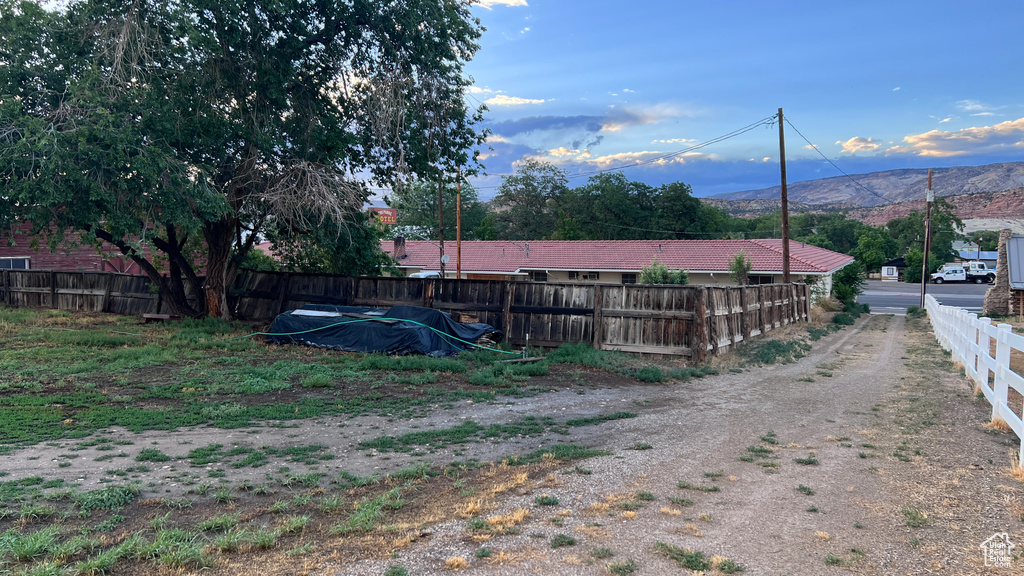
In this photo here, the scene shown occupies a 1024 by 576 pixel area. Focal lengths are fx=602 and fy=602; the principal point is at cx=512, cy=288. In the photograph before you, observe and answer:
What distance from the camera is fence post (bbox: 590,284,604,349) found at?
44.8 feet

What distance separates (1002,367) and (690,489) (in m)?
4.36

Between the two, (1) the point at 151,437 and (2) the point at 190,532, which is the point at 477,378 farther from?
(2) the point at 190,532

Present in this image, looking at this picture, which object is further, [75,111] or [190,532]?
[75,111]

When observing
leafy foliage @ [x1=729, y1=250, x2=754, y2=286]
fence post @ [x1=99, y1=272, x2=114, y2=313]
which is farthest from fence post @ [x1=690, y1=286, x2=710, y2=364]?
fence post @ [x1=99, y1=272, x2=114, y2=313]

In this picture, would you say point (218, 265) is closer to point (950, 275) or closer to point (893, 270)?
point (950, 275)

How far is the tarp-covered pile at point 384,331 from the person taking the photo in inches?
507

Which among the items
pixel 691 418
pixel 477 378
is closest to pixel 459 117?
pixel 477 378

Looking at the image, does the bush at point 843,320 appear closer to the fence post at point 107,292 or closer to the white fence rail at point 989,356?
the white fence rail at point 989,356

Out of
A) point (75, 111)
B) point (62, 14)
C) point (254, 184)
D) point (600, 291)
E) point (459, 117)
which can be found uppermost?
point (62, 14)

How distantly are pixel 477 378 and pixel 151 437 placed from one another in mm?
5183

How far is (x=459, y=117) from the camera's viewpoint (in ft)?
53.6

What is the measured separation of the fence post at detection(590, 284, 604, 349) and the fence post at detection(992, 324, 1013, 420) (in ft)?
24.8

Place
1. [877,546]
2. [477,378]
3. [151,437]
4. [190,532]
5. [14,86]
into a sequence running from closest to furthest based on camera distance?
[877,546], [190,532], [151,437], [477,378], [14,86]

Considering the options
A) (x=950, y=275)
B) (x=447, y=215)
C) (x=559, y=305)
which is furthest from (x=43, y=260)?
(x=950, y=275)
